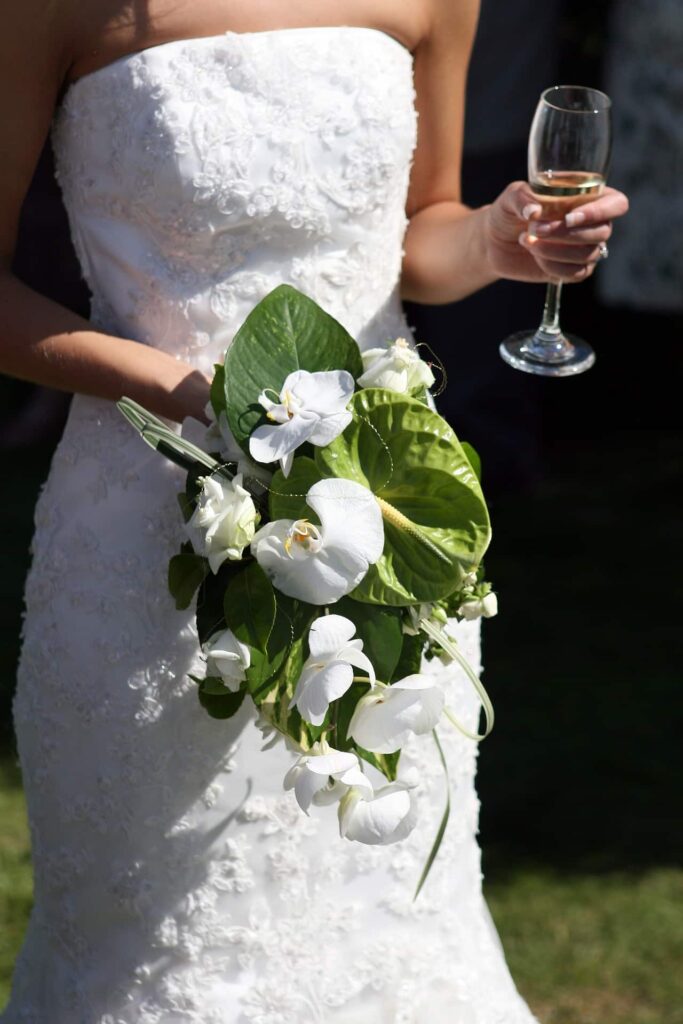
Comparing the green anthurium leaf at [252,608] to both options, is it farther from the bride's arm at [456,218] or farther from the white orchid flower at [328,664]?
the bride's arm at [456,218]

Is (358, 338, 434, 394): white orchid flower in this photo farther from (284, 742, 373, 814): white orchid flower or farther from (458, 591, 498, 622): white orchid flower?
(284, 742, 373, 814): white orchid flower

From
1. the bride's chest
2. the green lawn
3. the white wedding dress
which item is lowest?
the green lawn

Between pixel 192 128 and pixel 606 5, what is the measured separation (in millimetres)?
5354

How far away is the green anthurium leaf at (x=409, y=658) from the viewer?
2.01m

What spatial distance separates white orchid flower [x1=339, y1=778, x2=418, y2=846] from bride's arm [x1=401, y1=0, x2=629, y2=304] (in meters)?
0.89

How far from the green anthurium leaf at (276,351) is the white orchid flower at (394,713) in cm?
38

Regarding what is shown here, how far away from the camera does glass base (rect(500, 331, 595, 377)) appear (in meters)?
2.56

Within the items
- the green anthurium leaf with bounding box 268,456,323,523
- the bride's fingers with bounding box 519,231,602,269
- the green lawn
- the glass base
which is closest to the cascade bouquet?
the green anthurium leaf with bounding box 268,456,323,523

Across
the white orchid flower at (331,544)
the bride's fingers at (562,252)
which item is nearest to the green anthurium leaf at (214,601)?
the white orchid flower at (331,544)

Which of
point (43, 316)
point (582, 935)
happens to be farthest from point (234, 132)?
point (582, 935)

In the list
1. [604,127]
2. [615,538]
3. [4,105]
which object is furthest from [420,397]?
[615,538]

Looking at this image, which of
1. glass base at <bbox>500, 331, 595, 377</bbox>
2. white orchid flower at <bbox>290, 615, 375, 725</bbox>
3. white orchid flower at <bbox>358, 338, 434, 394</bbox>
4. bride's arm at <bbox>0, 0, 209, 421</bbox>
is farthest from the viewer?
glass base at <bbox>500, 331, 595, 377</bbox>

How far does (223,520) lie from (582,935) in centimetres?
236

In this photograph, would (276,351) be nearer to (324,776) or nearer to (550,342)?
(324,776)
